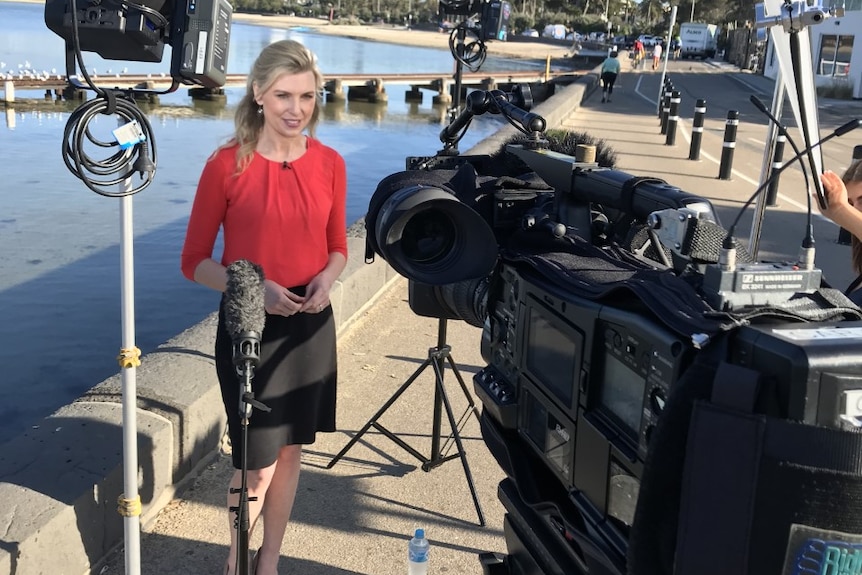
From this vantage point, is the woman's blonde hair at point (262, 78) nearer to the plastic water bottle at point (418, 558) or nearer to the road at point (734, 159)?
the plastic water bottle at point (418, 558)

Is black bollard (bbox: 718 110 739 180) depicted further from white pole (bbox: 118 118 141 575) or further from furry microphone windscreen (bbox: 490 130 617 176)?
white pole (bbox: 118 118 141 575)

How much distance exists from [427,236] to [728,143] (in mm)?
11514

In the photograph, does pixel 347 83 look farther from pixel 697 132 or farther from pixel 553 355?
pixel 553 355

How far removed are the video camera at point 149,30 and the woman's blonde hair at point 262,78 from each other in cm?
23

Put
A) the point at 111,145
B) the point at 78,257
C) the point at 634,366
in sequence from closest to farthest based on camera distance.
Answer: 1. the point at 634,366
2. the point at 111,145
3. the point at 78,257

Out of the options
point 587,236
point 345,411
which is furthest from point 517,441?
point 345,411

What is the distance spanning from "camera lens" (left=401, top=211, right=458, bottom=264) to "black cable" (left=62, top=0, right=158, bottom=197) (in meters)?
0.75

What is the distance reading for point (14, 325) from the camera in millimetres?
7422

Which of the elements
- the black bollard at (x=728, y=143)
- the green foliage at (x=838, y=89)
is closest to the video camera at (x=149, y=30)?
the black bollard at (x=728, y=143)

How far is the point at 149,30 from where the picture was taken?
2314 millimetres

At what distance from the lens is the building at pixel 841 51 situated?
33.2 metres

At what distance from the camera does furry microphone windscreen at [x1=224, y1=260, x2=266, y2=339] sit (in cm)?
214

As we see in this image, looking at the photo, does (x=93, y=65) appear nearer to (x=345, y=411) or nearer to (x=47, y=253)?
(x=47, y=253)

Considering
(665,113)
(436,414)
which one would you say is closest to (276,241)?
(436,414)
